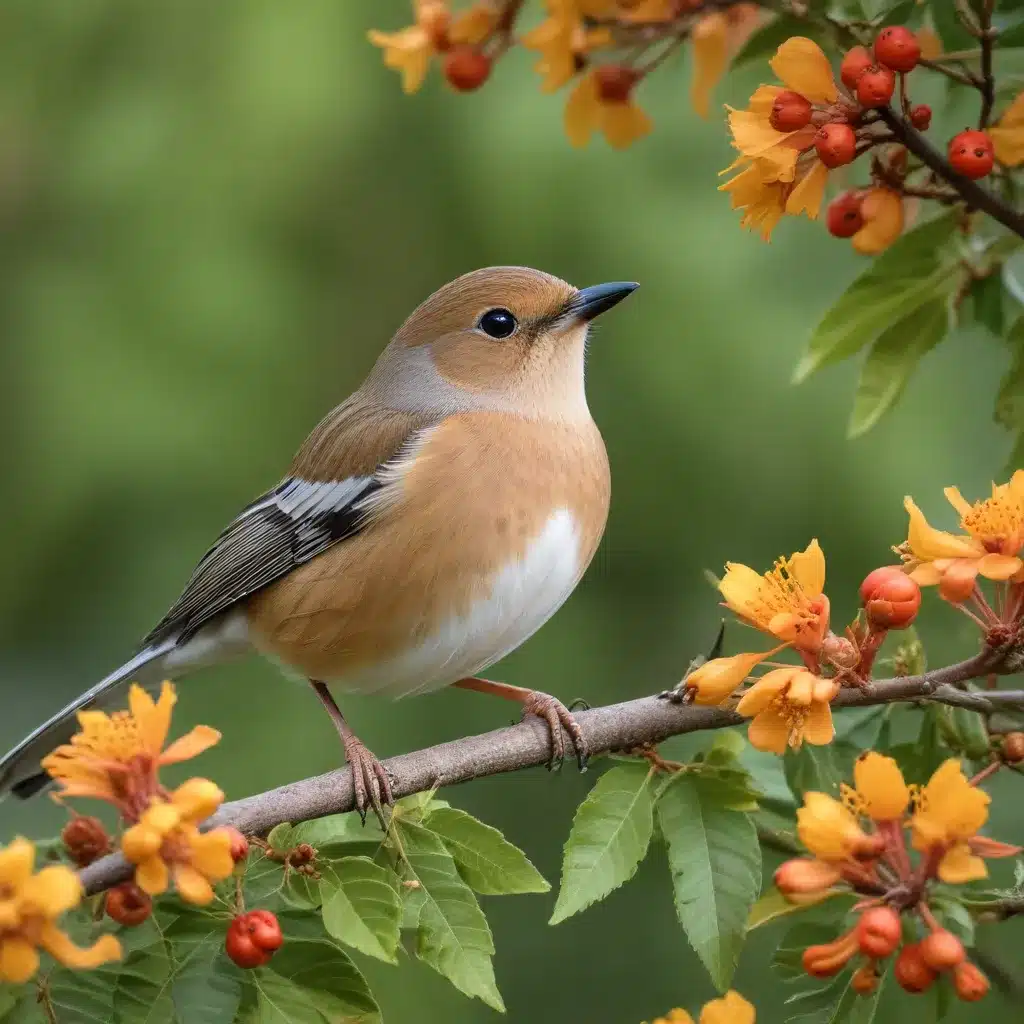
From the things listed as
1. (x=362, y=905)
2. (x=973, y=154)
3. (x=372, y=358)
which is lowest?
(x=372, y=358)

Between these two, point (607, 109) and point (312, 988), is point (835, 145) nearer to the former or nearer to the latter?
point (607, 109)

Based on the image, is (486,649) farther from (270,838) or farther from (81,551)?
(81,551)

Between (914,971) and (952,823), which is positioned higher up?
(952,823)

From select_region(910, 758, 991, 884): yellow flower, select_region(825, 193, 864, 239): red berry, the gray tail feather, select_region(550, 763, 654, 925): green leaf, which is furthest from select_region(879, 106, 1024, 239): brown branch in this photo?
the gray tail feather

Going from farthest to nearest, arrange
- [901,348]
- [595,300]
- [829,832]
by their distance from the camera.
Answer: [595,300] → [901,348] → [829,832]

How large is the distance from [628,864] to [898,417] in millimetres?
2665

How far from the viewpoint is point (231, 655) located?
372 cm

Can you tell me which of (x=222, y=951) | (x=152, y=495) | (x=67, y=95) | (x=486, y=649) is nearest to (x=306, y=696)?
(x=152, y=495)

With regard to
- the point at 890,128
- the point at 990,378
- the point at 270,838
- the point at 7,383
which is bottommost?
the point at 990,378

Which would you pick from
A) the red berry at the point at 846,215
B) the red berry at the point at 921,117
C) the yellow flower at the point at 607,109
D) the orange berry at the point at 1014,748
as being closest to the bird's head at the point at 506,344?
the yellow flower at the point at 607,109

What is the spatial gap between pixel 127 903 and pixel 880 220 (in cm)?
142

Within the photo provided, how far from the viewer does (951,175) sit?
2182 millimetres

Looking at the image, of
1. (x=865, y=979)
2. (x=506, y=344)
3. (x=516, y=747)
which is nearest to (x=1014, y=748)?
(x=865, y=979)

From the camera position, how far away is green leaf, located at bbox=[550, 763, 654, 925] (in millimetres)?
2096
